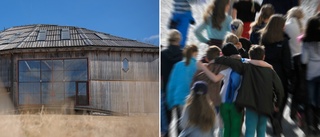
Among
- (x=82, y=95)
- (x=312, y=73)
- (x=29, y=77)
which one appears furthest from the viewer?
(x=29, y=77)

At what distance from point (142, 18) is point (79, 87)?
58.9 inches

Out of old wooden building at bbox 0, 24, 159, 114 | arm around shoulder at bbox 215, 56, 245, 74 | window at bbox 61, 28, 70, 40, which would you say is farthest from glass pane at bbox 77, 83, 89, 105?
arm around shoulder at bbox 215, 56, 245, 74

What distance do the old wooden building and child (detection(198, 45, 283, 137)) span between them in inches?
67.4

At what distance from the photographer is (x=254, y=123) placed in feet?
18.9

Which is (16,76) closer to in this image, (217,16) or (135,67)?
(135,67)

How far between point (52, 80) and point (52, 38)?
62cm

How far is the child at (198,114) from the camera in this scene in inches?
225

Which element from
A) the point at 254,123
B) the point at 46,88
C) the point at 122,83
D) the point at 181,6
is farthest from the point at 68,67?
the point at 254,123

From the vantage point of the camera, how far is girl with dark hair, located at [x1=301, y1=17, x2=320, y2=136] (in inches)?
228

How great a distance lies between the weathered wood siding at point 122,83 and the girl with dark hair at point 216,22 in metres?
1.06

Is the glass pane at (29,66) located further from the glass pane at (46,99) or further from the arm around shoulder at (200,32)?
the arm around shoulder at (200,32)

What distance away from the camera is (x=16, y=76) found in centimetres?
715

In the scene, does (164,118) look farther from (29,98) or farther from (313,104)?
(29,98)

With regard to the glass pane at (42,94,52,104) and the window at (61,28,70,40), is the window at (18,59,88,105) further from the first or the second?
the window at (61,28,70,40)
